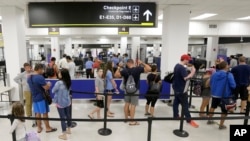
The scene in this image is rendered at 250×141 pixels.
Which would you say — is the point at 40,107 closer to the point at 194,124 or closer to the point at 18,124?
the point at 18,124

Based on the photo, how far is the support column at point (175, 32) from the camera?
564 centimetres

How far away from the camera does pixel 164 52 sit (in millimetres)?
6195

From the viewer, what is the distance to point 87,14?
482 cm

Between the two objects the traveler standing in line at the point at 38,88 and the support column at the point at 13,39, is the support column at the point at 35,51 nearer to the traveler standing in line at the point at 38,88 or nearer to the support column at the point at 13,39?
the support column at the point at 13,39

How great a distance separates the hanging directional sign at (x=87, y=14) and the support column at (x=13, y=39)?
1.33 metres

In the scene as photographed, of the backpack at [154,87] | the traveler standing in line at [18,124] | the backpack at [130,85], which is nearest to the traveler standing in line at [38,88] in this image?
the traveler standing in line at [18,124]

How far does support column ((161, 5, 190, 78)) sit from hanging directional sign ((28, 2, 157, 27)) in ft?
3.99

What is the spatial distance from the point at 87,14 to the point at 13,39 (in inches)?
107

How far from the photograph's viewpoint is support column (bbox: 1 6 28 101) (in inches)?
226

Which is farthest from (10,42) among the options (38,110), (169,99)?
(169,99)

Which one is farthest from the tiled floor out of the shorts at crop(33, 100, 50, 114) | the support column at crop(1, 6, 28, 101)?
the support column at crop(1, 6, 28, 101)

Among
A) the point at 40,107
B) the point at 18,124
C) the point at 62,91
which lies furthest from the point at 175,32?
the point at 18,124

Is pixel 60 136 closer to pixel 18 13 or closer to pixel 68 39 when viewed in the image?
pixel 18 13

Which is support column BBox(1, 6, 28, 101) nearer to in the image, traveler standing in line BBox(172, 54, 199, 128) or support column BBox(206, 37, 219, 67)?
traveler standing in line BBox(172, 54, 199, 128)
